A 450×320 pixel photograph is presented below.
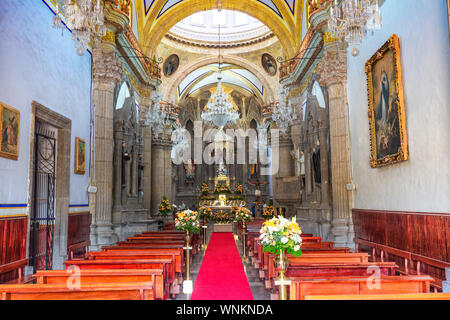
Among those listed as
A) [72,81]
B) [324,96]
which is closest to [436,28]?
[324,96]

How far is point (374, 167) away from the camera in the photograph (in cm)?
802

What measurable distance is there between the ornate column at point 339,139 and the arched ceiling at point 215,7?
4.79 meters

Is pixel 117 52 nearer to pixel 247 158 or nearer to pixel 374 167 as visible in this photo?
pixel 374 167

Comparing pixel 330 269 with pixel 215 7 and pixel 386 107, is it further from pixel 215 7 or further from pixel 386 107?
pixel 215 7

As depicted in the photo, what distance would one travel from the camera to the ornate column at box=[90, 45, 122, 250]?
952cm

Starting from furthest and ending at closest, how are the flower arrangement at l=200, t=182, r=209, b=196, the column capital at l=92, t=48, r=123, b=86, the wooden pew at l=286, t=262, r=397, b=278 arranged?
the flower arrangement at l=200, t=182, r=209, b=196, the column capital at l=92, t=48, r=123, b=86, the wooden pew at l=286, t=262, r=397, b=278

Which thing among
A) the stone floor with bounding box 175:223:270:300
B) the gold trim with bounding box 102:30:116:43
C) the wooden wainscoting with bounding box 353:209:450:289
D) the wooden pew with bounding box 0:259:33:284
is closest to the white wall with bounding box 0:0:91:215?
the wooden pew with bounding box 0:259:33:284

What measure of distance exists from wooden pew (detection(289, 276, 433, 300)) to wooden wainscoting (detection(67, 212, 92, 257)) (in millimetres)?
6148

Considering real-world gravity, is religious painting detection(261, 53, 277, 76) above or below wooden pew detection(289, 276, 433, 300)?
above

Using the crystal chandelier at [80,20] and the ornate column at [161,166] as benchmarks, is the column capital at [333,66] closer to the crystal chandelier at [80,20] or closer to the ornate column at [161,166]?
the crystal chandelier at [80,20]

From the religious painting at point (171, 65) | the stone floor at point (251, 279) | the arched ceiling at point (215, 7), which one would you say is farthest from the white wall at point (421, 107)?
the religious painting at point (171, 65)

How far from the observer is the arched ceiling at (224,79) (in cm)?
2456

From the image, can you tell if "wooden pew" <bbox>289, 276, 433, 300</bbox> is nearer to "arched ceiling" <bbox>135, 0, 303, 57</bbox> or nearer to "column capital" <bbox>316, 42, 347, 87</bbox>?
"column capital" <bbox>316, 42, 347, 87</bbox>

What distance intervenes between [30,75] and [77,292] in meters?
4.60
